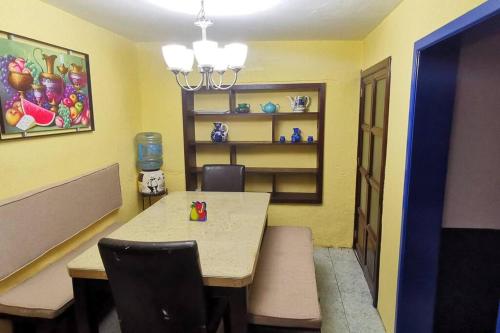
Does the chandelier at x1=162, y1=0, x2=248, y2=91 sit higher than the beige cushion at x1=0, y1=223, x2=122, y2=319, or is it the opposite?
the chandelier at x1=162, y1=0, x2=248, y2=91

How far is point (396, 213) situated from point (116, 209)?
2.32m

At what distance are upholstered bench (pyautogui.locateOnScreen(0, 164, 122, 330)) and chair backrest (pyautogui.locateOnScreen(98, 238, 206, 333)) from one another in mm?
550

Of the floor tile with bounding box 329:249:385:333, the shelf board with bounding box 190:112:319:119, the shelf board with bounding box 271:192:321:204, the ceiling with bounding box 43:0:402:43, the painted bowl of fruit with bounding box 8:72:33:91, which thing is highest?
the ceiling with bounding box 43:0:402:43

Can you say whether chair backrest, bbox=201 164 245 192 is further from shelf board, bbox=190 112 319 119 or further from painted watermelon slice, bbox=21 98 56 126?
painted watermelon slice, bbox=21 98 56 126

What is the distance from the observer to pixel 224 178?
3.11m

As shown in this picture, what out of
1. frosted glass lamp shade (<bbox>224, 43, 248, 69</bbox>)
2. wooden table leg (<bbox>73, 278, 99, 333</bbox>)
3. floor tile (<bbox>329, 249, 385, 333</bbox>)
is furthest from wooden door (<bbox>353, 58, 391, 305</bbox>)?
wooden table leg (<bbox>73, 278, 99, 333</bbox>)

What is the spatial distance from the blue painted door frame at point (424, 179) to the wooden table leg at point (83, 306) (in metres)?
1.72

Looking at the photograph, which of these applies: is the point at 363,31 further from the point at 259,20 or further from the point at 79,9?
the point at 79,9

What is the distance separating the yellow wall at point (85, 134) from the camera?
1.96m

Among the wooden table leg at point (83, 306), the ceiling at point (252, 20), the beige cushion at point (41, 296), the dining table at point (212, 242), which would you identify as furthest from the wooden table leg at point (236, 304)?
the ceiling at point (252, 20)

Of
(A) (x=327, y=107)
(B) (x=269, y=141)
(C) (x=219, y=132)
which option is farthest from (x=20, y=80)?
(A) (x=327, y=107)

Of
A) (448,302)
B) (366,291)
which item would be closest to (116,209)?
(366,291)

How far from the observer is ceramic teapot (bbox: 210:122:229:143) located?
352 centimetres

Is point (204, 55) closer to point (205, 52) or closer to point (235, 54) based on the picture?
point (205, 52)
